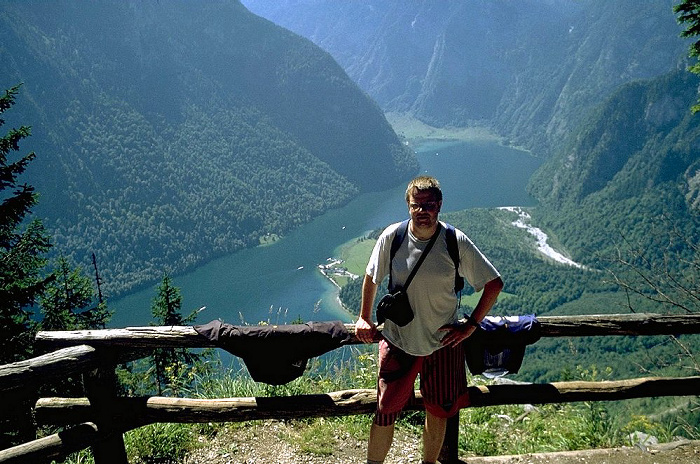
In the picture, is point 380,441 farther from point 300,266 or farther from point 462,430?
point 300,266

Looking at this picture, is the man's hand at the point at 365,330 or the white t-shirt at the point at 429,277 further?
the man's hand at the point at 365,330

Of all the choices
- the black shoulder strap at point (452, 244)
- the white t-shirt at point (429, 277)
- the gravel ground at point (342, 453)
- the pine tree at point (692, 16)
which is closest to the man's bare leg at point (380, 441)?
the white t-shirt at point (429, 277)

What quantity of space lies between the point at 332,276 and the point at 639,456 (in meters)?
91.1

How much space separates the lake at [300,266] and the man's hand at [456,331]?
1795 inches

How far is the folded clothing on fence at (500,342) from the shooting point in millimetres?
4227

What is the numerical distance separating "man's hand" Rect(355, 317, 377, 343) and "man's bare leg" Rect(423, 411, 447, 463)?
2.51ft

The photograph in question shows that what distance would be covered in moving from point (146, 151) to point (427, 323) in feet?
545

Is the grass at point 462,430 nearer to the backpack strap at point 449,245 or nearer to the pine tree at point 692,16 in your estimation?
the backpack strap at point 449,245

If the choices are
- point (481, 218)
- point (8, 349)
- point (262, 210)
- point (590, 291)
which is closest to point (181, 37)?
point (262, 210)

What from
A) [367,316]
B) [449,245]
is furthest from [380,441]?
[449,245]

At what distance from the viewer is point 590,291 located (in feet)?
328

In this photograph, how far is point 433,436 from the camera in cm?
419

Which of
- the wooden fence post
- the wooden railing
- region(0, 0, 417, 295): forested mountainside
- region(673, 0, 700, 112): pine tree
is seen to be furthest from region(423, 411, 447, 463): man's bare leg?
region(0, 0, 417, 295): forested mountainside

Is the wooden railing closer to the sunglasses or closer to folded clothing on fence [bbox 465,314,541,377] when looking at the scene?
folded clothing on fence [bbox 465,314,541,377]
